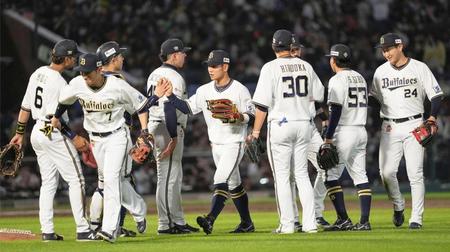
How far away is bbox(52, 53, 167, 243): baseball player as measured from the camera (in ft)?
37.4

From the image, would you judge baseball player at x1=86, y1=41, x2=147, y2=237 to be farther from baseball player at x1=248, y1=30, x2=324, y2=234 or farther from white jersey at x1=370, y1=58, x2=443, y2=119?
white jersey at x1=370, y1=58, x2=443, y2=119

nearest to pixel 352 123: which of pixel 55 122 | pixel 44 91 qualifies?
pixel 55 122

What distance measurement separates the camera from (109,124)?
11586 mm

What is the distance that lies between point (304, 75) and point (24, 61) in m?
14.5

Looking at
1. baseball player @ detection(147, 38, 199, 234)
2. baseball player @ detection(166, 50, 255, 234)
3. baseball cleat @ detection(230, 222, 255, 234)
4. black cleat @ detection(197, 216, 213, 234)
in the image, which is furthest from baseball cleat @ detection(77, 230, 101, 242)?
baseball cleat @ detection(230, 222, 255, 234)

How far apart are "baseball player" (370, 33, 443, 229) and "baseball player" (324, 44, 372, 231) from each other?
295mm

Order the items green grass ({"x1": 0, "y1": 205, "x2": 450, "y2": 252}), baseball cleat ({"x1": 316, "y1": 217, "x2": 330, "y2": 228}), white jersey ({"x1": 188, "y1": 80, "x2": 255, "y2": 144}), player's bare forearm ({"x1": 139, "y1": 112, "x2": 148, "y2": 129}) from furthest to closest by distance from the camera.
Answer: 1. baseball cleat ({"x1": 316, "y1": 217, "x2": 330, "y2": 228})
2. white jersey ({"x1": 188, "y1": 80, "x2": 255, "y2": 144})
3. player's bare forearm ({"x1": 139, "y1": 112, "x2": 148, "y2": 129})
4. green grass ({"x1": 0, "y1": 205, "x2": 450, "y2": 252})

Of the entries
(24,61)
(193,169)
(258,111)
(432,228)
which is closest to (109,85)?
(258,111)

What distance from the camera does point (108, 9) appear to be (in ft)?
90.9

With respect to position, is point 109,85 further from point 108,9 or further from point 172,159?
point 108,9

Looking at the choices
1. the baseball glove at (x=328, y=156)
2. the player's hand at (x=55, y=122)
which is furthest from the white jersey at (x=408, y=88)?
the player's hand at (x=55, y=122)

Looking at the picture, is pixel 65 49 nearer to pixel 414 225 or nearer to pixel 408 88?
pixel 408 88

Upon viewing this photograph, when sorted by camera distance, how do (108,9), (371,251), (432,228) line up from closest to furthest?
(371,251) < (432,228) < (108,9)

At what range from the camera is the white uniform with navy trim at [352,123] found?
13.0 m
